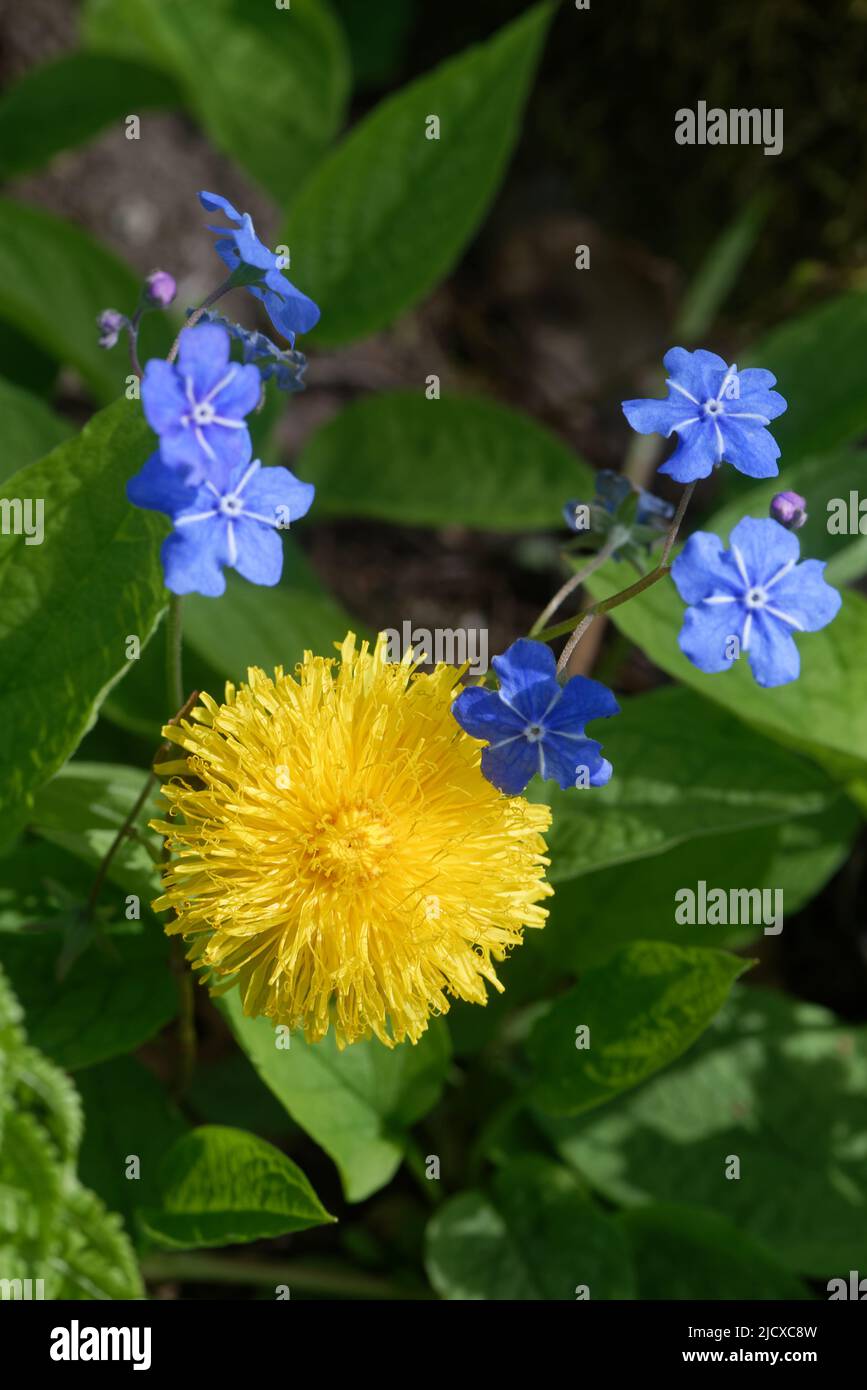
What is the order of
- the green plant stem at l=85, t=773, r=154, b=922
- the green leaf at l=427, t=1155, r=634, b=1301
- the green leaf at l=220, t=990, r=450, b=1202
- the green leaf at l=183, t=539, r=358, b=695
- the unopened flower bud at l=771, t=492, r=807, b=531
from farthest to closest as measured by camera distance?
the green leaf at l=183, t=539, r=358, b=695 < the green leaf at l=427, t=1155, r=634, b=1301 < the green leaf at l=220, t=990, r=450, b=1202 < the green plant stem at l=85, t=773, r=154, b=922 < the unopened flower bud at l=771, t=492, r=807, b=531

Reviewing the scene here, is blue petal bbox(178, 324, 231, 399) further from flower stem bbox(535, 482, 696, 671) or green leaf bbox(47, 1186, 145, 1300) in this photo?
green leaf bbox(47, 1186, 145, 1300)

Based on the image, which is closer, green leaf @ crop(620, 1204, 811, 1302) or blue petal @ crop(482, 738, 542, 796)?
blue petal @ crop(482, 738, 542, 796)

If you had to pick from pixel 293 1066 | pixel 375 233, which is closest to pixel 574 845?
pixel 293 1066

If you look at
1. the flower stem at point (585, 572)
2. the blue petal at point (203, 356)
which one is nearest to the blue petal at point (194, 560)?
the blue petal at point (203, 356)
